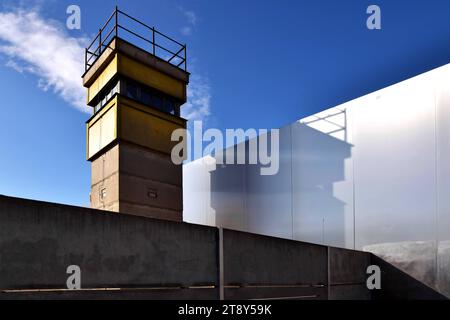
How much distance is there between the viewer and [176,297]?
8039 millimetres

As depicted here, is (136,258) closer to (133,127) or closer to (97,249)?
(97,249)

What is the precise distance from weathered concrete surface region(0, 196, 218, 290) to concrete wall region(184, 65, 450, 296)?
8.56 metres

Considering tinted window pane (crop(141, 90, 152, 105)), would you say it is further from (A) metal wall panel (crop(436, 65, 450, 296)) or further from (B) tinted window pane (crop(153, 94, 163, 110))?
(A) metal wall panel (crop(436, 65, 450, 296))

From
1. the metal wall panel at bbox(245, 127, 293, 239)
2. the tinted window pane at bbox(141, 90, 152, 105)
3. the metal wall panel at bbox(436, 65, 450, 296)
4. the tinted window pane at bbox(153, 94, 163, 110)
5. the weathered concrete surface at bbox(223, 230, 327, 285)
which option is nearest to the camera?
the weathered concrete surface at bbox(223, 230, 327, 285)

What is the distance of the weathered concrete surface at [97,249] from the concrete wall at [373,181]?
8.56 meters

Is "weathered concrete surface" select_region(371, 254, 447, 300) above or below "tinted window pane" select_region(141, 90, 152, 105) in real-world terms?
below

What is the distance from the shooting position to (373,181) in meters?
15.5

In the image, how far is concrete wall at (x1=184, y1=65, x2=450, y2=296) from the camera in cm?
1373

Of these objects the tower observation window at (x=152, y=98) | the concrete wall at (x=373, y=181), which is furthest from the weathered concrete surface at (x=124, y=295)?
the tower observation window at (x=152, y=98)

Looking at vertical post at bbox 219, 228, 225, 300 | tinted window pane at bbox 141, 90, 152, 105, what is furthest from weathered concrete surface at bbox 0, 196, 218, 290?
tinted window pane at bbox 141, 90, 152, 105

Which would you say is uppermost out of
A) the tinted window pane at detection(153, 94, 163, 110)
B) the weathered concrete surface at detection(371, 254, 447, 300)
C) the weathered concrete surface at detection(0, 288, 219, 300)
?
the tinted window pane at detection(153, 94, 163, 110)

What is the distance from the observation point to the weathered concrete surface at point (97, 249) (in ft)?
19.7

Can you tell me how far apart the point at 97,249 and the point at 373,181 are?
460 inches

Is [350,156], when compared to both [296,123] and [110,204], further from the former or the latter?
[110,204]
